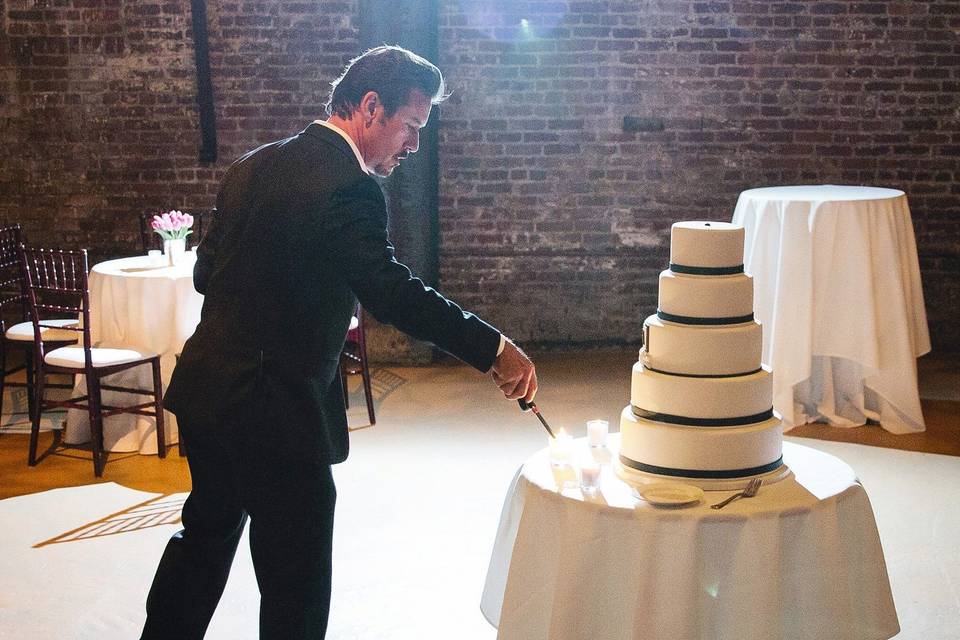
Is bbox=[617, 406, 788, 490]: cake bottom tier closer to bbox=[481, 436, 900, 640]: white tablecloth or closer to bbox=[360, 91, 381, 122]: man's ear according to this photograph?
bbox=[481, 436, 900, 640]: white tablecloth

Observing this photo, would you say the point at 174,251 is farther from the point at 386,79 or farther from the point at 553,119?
the point at 386,79

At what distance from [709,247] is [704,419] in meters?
0.35

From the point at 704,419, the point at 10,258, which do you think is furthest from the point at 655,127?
the point at 704,419

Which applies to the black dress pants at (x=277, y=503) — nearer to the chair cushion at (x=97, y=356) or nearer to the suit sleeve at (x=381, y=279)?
the suit sleeve at (x=381, y=279)

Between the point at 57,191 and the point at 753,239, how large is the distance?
4.07 meters

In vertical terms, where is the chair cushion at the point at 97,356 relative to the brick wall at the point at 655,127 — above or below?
below

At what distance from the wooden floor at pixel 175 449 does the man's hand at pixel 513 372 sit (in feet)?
8.36

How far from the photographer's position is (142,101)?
6.66m

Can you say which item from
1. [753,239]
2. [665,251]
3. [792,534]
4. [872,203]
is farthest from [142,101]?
[792,534]

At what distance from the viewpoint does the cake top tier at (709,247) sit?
2.33 m

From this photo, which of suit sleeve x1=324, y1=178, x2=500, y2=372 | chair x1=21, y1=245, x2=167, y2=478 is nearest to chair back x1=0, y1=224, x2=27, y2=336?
chair x1=21, y1=245, x2=167, y2=478

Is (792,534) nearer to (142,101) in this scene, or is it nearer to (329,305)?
(329,305)

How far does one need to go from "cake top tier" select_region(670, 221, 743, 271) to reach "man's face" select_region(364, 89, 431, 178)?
1.92 feet

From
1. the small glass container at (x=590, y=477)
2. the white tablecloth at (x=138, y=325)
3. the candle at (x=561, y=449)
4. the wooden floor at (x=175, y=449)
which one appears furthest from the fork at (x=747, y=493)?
the white tablecloth at (x=138, y=325)
